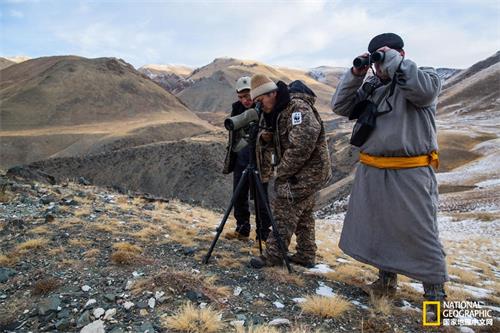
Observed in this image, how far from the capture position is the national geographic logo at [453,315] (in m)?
3.87

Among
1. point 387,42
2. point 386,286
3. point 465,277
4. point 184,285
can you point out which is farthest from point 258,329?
point 465,277

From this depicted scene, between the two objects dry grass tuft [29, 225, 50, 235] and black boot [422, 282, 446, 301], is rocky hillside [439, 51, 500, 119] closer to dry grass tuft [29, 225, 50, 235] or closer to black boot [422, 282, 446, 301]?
black boot [422, 282, 446, 301]

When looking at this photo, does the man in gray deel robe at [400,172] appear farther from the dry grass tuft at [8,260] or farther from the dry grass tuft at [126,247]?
the dry grass tuft at [8,260]

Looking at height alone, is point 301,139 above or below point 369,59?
below

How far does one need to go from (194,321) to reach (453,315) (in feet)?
8.73

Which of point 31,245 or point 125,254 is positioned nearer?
point 125,254

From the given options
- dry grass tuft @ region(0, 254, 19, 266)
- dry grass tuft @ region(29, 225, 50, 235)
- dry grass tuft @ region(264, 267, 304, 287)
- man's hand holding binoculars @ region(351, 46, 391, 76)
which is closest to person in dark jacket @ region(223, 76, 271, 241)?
dry grass tuft @ region(264, 267, 304, 287)

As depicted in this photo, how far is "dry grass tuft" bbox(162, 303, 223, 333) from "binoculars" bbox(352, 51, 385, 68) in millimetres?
2784

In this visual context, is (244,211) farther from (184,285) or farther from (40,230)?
(40,230)

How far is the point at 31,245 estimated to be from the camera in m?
5.51

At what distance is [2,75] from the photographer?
88312 millimetres

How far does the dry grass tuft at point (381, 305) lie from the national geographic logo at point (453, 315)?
1.14 feet

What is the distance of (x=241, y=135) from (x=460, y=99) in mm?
95890

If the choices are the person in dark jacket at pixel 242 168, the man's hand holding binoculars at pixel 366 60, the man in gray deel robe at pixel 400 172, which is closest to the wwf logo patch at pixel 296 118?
the man in gray deel robe at pixel 400 172
